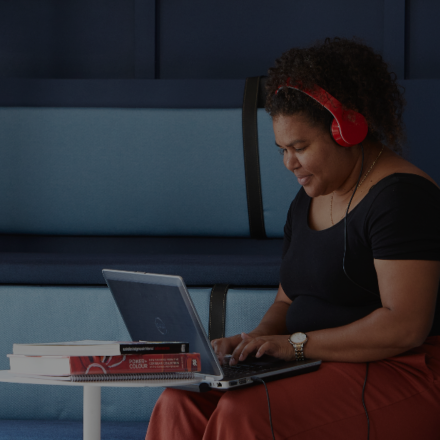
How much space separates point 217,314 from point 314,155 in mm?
677

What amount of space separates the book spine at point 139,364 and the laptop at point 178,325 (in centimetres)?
3

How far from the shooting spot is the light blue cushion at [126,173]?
2.35 metres

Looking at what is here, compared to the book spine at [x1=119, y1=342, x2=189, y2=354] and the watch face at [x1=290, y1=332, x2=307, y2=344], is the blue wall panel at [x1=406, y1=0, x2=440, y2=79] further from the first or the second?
the book spine at [x1=119, y1=342, x2=189, y2=354]

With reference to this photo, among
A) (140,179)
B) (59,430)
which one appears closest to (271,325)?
(59,430)

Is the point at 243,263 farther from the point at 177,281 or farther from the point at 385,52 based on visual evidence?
the point at 385,52

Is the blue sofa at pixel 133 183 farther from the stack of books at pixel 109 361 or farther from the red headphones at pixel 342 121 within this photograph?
the stack of books at pixel 109 361

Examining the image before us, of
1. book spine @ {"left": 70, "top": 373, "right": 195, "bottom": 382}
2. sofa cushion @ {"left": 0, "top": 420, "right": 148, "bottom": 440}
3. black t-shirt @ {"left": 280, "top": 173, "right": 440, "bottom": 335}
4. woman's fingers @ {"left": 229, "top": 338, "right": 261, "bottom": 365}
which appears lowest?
sofa cushion @ {"left": 0, "top": 420, "right": 148, "bottom": 440}

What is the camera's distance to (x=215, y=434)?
1.00 m

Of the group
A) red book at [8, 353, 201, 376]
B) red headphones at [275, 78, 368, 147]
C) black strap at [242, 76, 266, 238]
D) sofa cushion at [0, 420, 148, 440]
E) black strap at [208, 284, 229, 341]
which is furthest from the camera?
black strap at [242, 76, 266, 238]

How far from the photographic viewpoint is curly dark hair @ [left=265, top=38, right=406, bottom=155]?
118 cm

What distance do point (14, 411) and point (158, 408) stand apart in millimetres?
821

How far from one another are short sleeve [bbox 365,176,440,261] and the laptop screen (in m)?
0.36

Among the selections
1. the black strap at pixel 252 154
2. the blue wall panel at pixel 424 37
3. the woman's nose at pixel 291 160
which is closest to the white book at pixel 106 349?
the woman's nose at pixel 291 160

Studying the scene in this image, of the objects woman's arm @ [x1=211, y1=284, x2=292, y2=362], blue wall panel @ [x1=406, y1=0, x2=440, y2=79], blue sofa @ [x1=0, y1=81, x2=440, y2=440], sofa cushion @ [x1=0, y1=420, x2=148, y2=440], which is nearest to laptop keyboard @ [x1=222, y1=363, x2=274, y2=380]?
woman's arm @ [x1=211, y1=284, x2=292, y2=362]
